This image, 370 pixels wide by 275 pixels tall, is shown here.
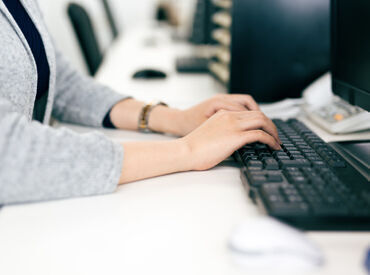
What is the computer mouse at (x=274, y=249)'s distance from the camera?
32cm

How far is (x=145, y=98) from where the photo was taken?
3.43ft

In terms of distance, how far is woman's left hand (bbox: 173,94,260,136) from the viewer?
709 mm

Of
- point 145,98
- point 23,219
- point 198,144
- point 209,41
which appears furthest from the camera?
point 209,41

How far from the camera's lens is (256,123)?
569 millimetres

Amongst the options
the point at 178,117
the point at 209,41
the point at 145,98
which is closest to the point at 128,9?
the point at 209,41

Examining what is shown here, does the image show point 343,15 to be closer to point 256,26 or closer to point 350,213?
point 256,26

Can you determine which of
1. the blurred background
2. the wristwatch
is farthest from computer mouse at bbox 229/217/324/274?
the blurred background

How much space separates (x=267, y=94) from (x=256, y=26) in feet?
0.56

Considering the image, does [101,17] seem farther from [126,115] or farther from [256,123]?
[256,123]

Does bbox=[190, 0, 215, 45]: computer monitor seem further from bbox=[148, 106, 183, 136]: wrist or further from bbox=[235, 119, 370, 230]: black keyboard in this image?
bbox=[235, 119, 370, 230]: black keyboard

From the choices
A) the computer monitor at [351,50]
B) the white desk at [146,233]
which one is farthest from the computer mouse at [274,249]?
the computer monitor at [351,50]

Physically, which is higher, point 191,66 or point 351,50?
A: point 351,50

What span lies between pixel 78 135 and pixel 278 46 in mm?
627

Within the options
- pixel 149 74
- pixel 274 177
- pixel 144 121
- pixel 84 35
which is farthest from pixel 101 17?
pixel 274 177
